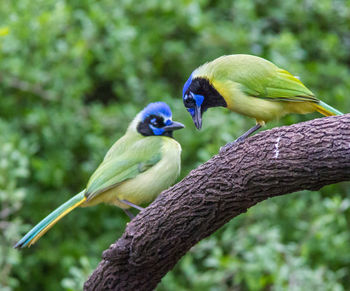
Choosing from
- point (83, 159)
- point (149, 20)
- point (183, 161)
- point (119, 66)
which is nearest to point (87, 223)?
point (83, 159)

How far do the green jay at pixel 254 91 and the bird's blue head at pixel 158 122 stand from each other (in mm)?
629

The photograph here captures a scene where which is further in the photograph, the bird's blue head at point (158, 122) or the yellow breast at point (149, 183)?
the bird's blue head at point (158, 122)

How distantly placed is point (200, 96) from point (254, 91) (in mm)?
364

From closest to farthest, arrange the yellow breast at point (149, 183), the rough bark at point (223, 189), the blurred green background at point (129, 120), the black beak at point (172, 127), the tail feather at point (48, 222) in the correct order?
the rough bark at point (223, 189) < the tail feather at point (48, 222) < the yellow breast at point (149, 183) < the black beak at point (172, 127) < the blurred green background at point (129, 120)

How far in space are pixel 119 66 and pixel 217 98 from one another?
257cm

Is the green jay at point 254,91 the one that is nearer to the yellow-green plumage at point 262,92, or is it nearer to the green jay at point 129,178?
the yellow-green plumage at point 262,92

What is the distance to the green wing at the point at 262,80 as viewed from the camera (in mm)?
3785

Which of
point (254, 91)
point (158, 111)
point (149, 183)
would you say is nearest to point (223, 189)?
point (254, 91)

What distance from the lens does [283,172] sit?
3.07 metres

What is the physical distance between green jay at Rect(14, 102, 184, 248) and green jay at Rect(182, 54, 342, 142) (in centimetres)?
46

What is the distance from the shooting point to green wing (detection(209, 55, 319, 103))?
379cm

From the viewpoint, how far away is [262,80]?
3.84 m

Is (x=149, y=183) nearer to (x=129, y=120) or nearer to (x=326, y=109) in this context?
(x=326, y=109)

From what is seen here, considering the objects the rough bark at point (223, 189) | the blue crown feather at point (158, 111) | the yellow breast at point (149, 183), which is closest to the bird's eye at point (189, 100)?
the yellow breast at point (149, 183)
